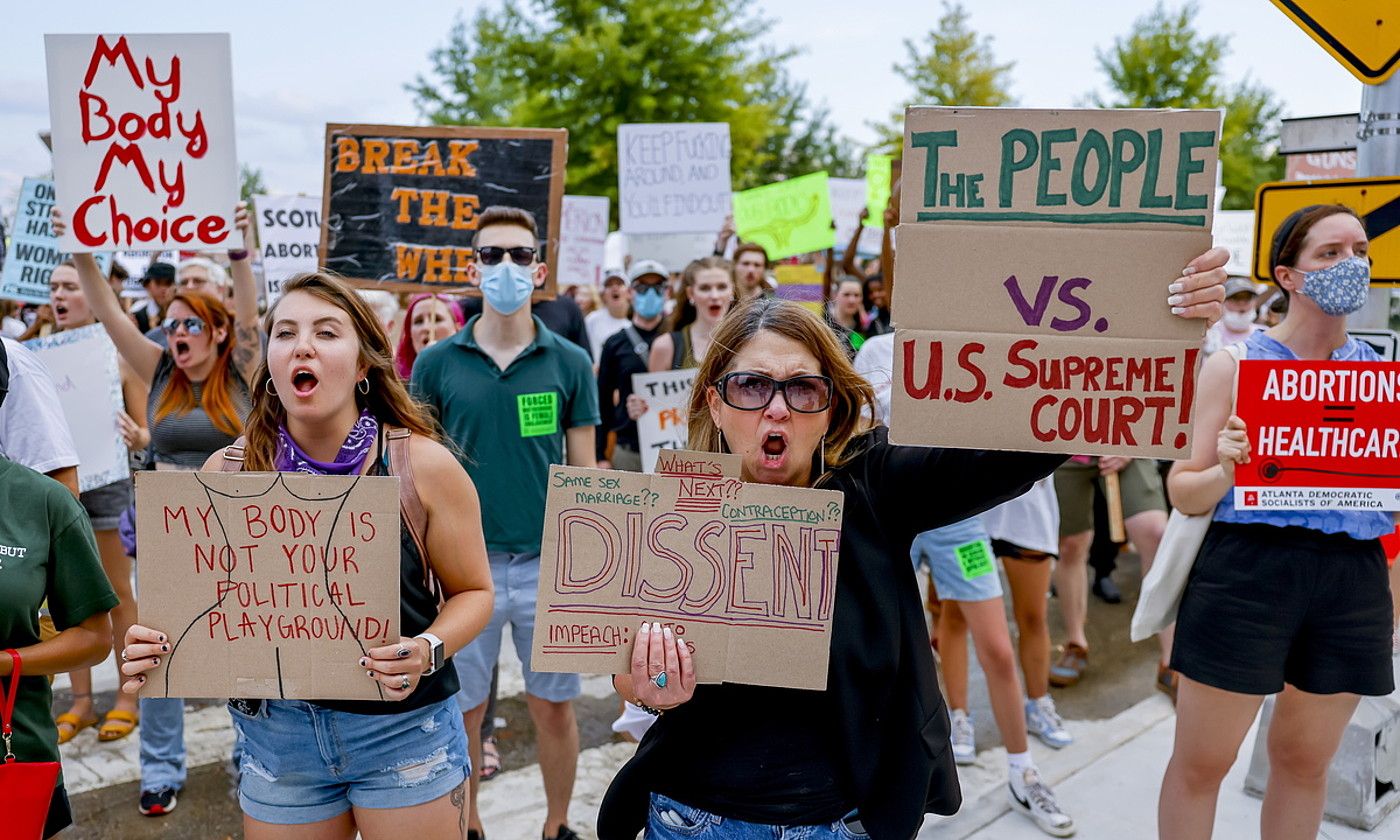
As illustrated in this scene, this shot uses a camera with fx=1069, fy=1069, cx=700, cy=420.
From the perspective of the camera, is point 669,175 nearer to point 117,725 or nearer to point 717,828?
point 117,725

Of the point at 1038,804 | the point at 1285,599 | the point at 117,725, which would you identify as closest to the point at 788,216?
the point at 1038,804

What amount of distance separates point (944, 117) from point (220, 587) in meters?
1.65

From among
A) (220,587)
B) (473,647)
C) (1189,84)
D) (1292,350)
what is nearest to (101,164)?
(473,647)

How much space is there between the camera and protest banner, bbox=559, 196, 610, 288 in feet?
31.8

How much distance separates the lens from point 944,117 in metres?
1.86

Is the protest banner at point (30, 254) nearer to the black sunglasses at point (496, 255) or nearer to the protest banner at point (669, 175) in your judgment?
A: the black sunglasses at point (496, 255)

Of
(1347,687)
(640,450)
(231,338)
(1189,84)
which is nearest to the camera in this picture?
(1347,687)

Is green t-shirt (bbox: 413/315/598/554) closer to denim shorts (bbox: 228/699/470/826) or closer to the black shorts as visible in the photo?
denim shorts (bbox: 228/699/470/826)

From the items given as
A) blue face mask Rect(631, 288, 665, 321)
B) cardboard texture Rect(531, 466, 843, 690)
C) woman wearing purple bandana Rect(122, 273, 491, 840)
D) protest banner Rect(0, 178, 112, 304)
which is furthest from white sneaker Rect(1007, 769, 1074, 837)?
protest banner Rect(0, 178, 112, 304)

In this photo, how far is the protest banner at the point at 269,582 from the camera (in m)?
2.12

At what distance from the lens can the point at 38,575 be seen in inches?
90.4

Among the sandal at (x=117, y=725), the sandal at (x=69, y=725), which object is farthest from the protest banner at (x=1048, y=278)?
the sandal at (x=69, y=725)

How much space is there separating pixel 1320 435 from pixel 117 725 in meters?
4.80

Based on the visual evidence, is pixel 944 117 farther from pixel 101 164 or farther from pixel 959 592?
pixel 101 164
